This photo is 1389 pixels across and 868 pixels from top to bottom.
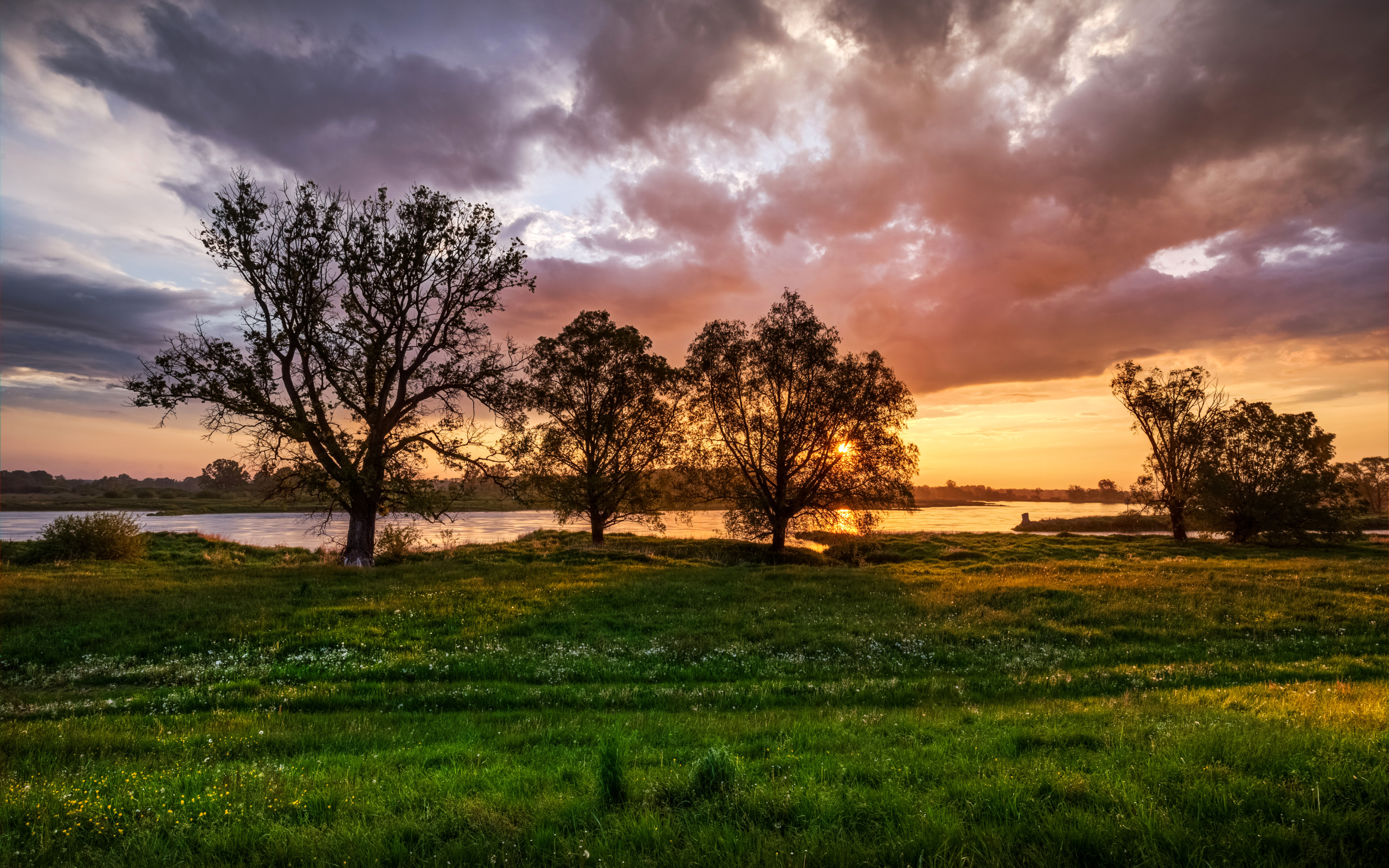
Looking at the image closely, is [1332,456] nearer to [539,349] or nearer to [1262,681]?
[1262,681]

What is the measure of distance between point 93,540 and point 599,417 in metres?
30.5

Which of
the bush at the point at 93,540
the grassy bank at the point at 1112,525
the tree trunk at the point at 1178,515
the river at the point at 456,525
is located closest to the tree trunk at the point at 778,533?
the river at the point at 456,525

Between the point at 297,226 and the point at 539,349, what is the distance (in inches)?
666

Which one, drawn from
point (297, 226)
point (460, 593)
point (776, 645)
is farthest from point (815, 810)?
point (297, 226)

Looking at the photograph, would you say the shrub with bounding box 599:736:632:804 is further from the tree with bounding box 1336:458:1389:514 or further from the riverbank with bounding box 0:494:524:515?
the tree with bounding box 1336:458:1389:514

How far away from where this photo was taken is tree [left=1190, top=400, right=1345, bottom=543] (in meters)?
48.8

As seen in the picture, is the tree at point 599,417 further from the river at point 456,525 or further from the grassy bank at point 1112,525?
the grassy bank at point 1112,525

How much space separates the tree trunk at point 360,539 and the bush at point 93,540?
1318 cm

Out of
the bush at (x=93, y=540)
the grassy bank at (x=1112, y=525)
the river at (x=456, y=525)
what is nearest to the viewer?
the bush at (x=93, y=540)

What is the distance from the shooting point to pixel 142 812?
5488 mm

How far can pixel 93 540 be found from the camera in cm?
3306

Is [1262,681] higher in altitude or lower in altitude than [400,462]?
lower

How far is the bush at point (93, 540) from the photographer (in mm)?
32312

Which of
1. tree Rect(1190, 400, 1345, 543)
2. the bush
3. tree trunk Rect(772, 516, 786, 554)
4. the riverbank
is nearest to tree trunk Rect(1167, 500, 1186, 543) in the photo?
tree Rect(1190, 400, 1345, 543)
